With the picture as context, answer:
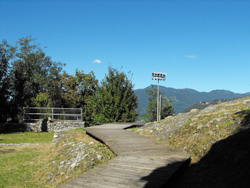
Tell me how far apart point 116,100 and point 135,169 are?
11.2 meters

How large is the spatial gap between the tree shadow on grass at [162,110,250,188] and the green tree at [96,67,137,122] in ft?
34.0

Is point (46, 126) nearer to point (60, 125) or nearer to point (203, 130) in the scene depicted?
point (60, 125)

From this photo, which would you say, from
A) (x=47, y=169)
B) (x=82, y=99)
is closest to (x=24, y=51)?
(x=82, y=99)

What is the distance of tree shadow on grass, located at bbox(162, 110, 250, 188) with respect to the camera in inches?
177

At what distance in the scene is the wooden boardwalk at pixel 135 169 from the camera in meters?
4.11

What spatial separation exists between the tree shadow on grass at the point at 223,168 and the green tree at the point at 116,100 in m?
10.4

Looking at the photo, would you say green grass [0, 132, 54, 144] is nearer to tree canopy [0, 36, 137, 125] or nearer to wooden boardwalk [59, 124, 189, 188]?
tree canopy [0, 36, 137, 125]

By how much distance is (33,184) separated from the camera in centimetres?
652

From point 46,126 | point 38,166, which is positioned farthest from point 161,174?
point 46,126

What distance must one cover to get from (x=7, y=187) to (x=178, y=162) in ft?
16.5

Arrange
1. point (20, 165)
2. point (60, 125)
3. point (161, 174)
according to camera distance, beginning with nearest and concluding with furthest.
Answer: point (161, 174)
point (20, 165)
point (60, 125)

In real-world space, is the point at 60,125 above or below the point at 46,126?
above

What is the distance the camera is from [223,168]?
5.07m

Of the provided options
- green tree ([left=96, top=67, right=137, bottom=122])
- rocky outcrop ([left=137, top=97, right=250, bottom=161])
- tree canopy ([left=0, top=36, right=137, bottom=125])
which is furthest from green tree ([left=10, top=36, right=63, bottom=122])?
rocky outcrop ([left=137, top=97, right=250, bottom=161])
